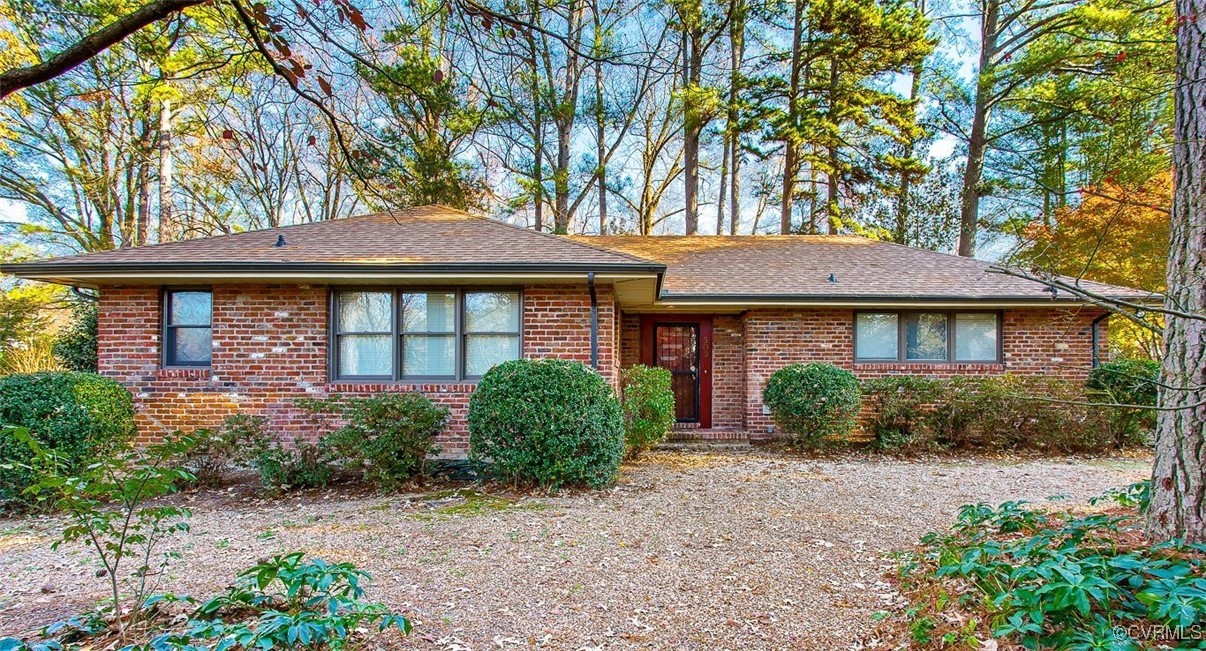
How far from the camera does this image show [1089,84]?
14102 mm

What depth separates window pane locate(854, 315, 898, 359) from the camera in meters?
9.50

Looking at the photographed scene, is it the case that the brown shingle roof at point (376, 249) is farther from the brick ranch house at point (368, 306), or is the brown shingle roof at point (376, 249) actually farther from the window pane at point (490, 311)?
the window pane at point (490, 311)

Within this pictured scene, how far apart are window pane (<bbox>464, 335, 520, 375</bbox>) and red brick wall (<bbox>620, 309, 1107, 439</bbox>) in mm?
4299

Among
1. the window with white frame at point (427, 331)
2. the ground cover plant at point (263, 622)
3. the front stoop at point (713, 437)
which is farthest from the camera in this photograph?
the front stoop at point (713, 437)

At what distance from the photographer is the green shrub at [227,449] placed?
587 cm

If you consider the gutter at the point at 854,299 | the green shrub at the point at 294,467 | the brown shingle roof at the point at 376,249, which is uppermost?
the brown shingle roof at the point at 376,249

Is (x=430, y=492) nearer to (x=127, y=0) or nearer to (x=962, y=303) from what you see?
(x=962, y=303)

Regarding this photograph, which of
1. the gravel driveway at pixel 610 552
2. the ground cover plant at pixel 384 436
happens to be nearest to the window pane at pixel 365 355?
the ground cover plant at pixel 384 436

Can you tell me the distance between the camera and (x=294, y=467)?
599cm

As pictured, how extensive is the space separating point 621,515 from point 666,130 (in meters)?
16.4

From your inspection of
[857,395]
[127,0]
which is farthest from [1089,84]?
[127,0]

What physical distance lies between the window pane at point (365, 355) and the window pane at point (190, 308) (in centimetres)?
182

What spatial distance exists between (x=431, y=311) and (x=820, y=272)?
693 cm

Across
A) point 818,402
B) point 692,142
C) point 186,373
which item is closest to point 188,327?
point 186,373
